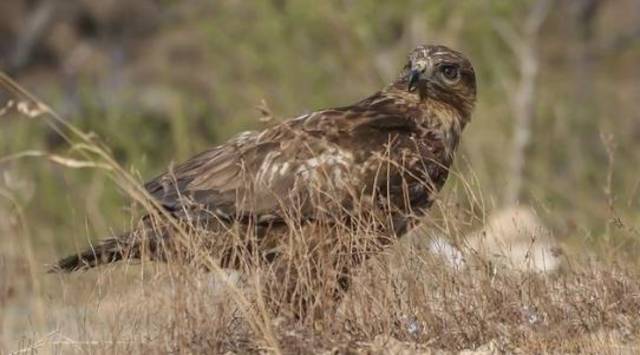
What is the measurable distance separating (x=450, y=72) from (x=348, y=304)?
6.94 ft

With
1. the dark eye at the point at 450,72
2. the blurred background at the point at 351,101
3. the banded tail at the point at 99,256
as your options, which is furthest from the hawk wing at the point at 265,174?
the blurred background at the point at 351,101

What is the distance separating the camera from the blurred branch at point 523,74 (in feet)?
68.7

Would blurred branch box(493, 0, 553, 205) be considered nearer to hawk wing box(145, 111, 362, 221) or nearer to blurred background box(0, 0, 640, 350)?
blurred background box(0, 0, 640, 350)

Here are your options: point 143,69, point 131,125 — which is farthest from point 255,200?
point 143,69

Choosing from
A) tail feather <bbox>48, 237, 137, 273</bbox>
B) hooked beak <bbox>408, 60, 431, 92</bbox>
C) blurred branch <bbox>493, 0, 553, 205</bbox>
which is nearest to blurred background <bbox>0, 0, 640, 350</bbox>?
blurred branch <bbox>493, 0, 553, 205</bbox>

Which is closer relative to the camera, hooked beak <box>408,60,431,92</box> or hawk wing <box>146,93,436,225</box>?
hawk wing <box>146,93,436,225</box>

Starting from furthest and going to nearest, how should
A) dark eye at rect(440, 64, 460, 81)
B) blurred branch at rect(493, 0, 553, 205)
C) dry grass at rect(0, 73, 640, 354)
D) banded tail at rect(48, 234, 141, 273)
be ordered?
blurred branch at rect(493, 0, 553, 205) < dark eye at rect(440, 64, 460, 81) < banded tail at rect(48, 234, 141, 273) < dry grass at rect(0, 73, 640, 354)

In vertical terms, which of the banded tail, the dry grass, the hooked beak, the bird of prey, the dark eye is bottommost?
the dry grass

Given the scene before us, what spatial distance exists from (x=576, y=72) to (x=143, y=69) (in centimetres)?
880

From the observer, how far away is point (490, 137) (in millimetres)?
21484

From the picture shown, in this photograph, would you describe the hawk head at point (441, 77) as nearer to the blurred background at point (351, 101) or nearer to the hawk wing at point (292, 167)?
the hawk wing at point (292, 167)

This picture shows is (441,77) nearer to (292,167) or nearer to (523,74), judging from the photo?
(292,167)

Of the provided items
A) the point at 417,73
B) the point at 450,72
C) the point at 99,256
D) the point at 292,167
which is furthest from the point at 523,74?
the point at 99,256

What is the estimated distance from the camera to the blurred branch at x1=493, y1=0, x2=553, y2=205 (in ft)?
68.7
